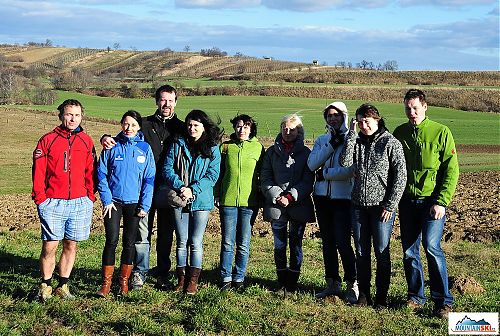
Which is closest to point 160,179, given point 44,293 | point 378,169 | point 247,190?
point 247,190

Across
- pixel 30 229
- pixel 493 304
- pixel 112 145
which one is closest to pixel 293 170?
pixel 112 145

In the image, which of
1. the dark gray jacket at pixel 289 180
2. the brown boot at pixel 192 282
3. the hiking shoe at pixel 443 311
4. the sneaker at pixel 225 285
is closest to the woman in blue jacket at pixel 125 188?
the brown boot at pixel 192 282

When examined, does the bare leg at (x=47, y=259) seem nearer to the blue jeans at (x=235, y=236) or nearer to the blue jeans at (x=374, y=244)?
the blue jeans at (x=235, y=236)

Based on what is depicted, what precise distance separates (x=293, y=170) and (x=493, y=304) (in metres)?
2.49

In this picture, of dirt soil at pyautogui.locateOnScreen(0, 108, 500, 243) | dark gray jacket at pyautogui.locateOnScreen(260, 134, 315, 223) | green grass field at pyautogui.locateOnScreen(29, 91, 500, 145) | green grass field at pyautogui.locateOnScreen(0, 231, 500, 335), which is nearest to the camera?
green grass field at pyautogui.locateOnScreen(0, 231, 500, 335)

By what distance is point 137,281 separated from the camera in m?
6.47

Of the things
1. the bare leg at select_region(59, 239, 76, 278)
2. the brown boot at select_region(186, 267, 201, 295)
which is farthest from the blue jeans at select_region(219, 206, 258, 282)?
the bare leg at select_region(59, 239, 76, 278)

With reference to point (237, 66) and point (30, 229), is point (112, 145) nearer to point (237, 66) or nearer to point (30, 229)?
point (30, 229)

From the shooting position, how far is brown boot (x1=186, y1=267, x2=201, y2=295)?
6207 millimetres

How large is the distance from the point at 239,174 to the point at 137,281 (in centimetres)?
162

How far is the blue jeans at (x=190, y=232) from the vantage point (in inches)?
251

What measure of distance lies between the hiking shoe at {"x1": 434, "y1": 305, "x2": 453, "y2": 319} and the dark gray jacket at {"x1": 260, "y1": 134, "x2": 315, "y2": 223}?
5.40 ft

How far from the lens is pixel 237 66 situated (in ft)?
330

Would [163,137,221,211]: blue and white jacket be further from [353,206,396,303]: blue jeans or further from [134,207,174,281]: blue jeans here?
[353,206,396,303]: blue jeans
